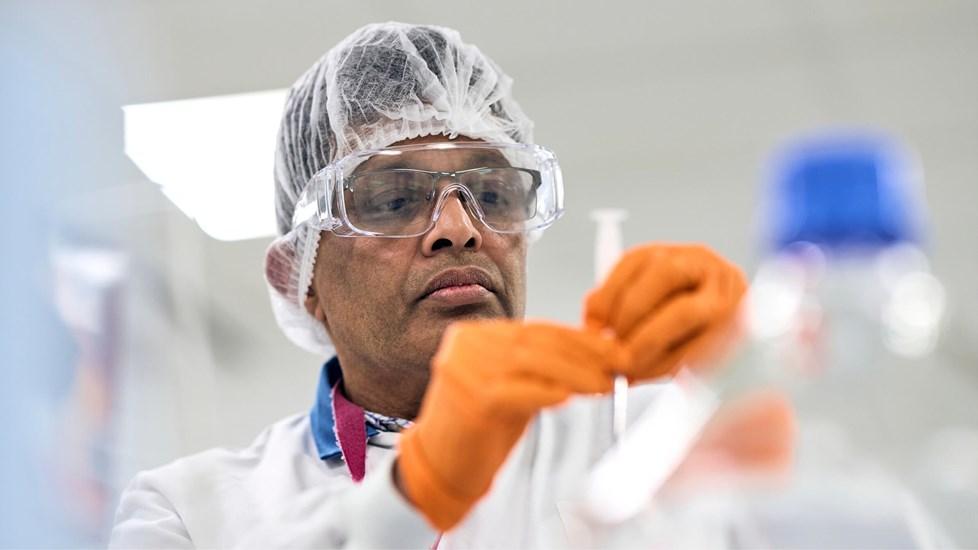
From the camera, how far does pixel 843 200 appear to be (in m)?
0.57

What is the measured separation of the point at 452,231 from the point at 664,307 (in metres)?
0.55

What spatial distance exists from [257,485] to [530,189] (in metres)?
0.63

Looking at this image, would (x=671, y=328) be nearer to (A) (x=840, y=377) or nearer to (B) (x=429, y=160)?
(A) (x=840, y=377)

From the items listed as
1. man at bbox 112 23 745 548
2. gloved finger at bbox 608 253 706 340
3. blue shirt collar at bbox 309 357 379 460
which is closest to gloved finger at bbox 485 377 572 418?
gloved finger at bbox 608 253 706 340

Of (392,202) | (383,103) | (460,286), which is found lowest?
(460,286)

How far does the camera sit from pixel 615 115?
2.38 m

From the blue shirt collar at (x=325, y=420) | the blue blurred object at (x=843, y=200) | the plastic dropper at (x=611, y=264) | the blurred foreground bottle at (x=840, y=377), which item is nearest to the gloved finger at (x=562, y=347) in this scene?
the blurred foreground bottle at (x=840, y=377)

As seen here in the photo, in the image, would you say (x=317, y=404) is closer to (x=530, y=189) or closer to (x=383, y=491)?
(x=530, y=189)

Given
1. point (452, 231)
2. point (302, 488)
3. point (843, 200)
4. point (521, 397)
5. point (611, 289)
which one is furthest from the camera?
point (302, 488)

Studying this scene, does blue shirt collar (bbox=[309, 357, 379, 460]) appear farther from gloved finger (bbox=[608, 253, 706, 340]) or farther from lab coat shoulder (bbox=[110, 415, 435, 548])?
gloved finger (bbox=[608, 253, 706, 340])

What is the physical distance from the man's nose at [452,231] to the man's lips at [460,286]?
37mm

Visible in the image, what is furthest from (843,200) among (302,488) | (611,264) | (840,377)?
(302,488)

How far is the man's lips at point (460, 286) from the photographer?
1.31 meters

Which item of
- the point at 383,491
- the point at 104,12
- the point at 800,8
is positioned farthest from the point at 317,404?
the point at 800,8
